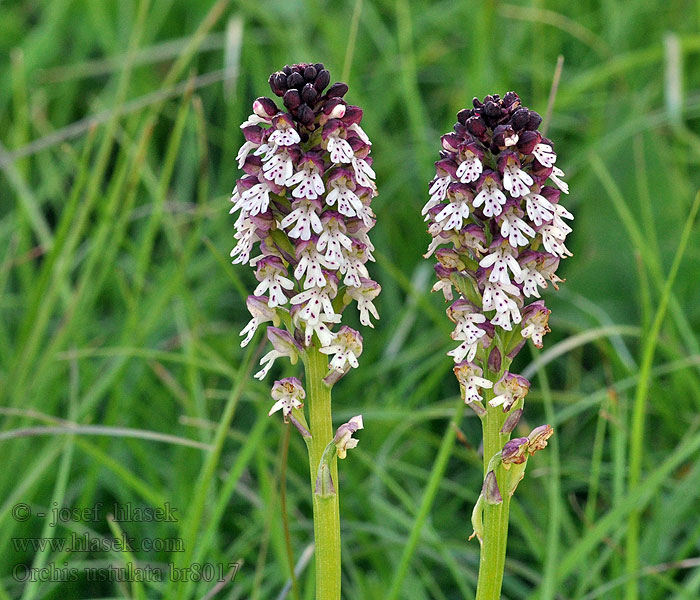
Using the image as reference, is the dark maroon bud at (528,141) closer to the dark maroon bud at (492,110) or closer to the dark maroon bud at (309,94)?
the dark maroon bud at (492,110)

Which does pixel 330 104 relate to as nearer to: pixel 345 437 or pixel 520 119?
pixel 520 119

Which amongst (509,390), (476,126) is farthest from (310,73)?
(509,390)

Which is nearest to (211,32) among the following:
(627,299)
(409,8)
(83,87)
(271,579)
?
(83,87)

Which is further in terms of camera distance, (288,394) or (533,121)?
(288,394)

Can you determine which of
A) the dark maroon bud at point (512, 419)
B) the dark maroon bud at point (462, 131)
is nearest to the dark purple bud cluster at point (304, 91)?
the dark maroon bud at point (462, 131)

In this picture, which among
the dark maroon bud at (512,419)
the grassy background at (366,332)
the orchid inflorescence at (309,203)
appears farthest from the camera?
the grassy background at (366,332)

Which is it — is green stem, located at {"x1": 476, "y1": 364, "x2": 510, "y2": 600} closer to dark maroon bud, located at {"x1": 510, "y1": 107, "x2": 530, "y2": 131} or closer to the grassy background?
dark maroon bud, located at {"x1": 510, "y1": 107, "x2": 530, "y2": 131}
